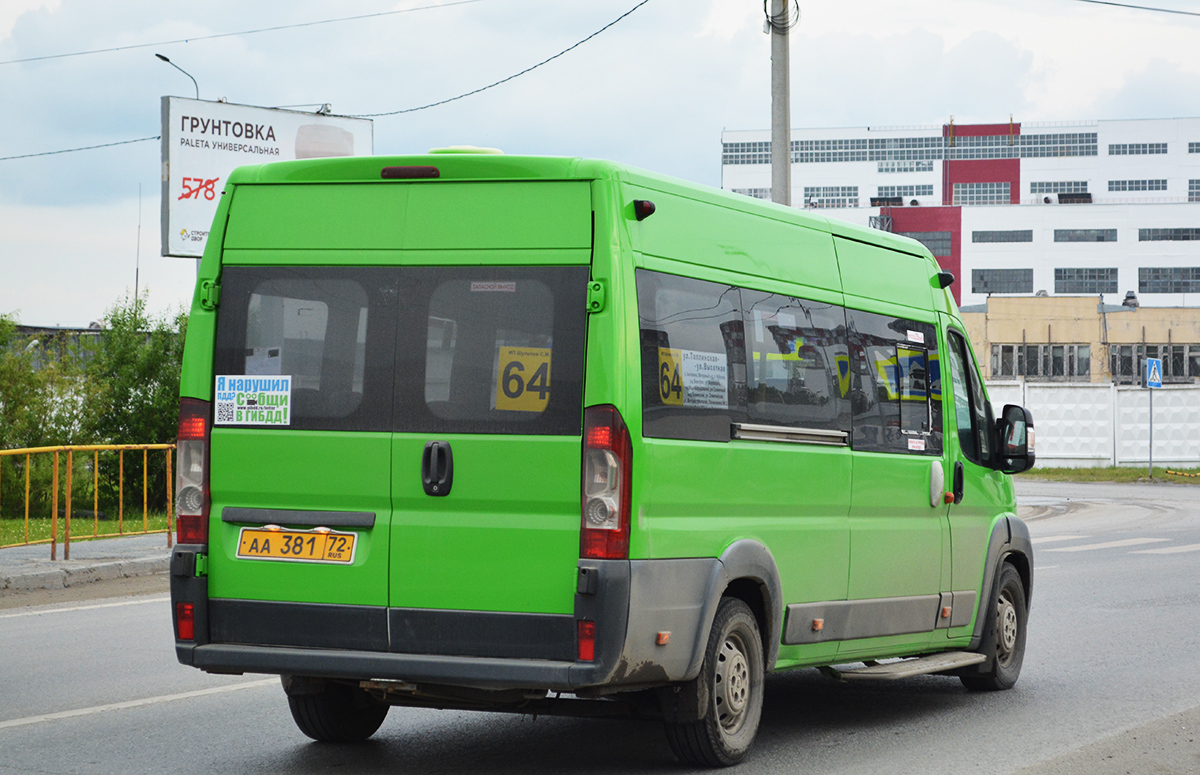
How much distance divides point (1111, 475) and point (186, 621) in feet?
113

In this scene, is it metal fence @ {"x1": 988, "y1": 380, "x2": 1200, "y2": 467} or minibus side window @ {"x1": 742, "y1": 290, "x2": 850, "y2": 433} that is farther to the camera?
metal fence @ {"x1": 988, "y1": 380, "x2": 1200, "y2": 467}

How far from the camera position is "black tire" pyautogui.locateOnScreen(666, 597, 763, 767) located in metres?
6.04

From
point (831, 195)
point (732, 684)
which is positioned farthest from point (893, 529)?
point (831, 195)

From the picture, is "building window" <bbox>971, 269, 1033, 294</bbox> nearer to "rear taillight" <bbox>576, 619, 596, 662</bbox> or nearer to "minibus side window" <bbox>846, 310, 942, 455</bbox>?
"minibus side window" <bbox>846, 310, 942, 455</bbox>

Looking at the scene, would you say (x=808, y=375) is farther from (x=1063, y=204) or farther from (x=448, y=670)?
(x=1063, y=204)

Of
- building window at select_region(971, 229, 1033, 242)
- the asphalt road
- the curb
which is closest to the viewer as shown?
the asphalt road

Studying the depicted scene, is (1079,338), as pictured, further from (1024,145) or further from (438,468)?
(438,468)

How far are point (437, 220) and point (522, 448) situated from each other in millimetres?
1025

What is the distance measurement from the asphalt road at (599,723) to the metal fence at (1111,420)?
96.6 ft

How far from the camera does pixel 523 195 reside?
5770 millimetres

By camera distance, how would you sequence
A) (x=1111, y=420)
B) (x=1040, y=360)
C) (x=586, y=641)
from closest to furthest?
1. (x=586, y=641)
2. (x=1111, y=420)
3. (x=1040, y=360)

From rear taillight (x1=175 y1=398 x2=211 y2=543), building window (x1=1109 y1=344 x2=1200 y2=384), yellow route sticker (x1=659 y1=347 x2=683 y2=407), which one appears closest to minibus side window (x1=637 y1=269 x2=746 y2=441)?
yellow route sticker (x1=659 y1=347 x2=683 y2=407)

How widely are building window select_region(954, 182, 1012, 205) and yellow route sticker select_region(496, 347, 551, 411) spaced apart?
337ft

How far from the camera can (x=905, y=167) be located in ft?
345
